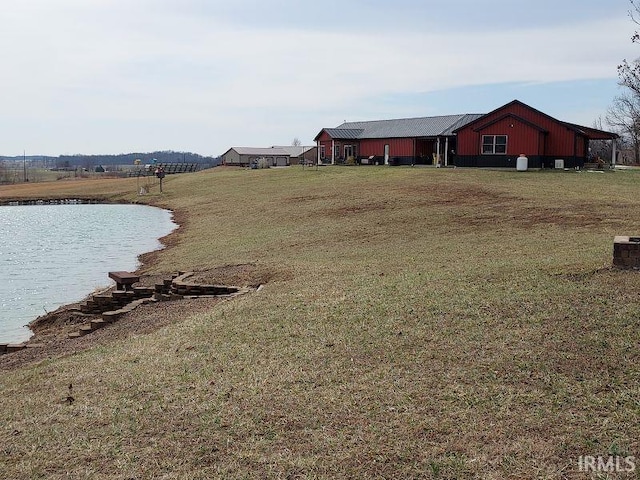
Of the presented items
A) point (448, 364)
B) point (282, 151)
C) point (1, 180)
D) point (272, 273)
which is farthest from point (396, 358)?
point (282, 151)

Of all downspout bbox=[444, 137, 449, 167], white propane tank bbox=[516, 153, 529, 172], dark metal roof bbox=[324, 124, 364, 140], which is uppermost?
dark metal roof bbox=[324, 124, 364, 140]

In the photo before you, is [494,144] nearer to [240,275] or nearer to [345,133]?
[345,133]

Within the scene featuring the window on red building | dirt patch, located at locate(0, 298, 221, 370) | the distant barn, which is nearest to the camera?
dirt patch, located at locate(0, 298, 221, 370)

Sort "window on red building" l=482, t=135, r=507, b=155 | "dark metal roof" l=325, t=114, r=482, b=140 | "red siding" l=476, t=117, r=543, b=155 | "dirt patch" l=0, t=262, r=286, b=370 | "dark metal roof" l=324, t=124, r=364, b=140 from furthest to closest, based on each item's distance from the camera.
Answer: "dark metal roof" l=324, t=124, r=364, b=140
"dark metal roof" l=325, t=114, r=482, b=140
"window on red building" l=482, t=135, r=507, b=155
"red siding" l=476, t=117, r=543, b=155
"dirt patch" l=0, t=262, r=286, b=370

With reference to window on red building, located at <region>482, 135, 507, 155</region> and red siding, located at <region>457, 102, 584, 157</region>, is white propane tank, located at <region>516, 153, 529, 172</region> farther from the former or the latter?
window on red building, located at <region>482, 135, 507, 155</region>

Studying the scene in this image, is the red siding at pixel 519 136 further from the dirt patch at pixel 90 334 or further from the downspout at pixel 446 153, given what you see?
the dirt patch at pixel 90 334

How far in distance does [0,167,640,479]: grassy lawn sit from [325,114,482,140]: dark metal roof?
39.8m

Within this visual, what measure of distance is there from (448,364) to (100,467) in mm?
3324

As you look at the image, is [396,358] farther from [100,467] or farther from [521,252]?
[521,252]

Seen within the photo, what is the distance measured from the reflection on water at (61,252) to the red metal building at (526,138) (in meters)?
18.9

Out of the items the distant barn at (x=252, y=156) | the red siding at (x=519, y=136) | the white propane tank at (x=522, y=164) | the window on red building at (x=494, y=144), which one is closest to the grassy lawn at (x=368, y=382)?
the white propane tank at (x=522, y=164)

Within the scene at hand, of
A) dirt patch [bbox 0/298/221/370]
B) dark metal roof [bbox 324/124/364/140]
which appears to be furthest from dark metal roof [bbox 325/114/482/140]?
dirt patch [bbox 0/298/221/370]

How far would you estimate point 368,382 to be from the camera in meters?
6.79

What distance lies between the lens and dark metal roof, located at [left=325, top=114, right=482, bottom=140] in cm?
5284
